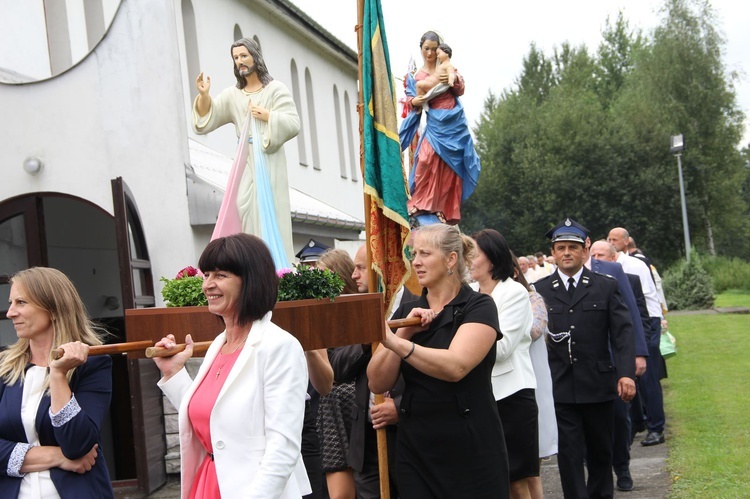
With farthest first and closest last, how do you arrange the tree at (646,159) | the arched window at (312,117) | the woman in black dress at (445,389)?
the tree at (646,159)
the arched window at (312,117)
the woman in black dress at (445,389)

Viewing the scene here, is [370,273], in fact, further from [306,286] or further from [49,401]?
[49,401]

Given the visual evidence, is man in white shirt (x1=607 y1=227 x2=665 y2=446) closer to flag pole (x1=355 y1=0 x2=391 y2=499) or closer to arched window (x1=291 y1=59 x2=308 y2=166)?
flag pole (x1=355 y1=0 x2=391 y2=499)

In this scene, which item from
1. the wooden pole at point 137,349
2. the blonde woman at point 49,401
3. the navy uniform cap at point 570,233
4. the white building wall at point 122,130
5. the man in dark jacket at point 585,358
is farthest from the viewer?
the white building wall at point 122,130

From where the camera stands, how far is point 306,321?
213 inches

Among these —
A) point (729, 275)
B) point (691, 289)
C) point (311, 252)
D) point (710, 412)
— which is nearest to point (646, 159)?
point (729, 275)

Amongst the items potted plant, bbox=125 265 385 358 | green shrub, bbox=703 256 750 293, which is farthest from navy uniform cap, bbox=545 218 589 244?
green shrub, bbox=703 256 750 293

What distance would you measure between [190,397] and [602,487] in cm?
490

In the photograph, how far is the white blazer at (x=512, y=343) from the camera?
6762mm

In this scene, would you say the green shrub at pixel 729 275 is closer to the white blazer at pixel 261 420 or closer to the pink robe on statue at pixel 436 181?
the pink robe on statue at pixel 436 181

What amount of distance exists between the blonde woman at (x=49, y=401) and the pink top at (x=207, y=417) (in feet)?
2.15

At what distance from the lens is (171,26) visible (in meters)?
11.7

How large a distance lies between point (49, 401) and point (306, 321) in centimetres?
133

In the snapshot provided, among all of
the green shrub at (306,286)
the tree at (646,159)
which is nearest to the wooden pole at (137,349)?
the green shrub at (306,286)

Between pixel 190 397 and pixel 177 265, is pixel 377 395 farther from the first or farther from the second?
pixel 177 265
